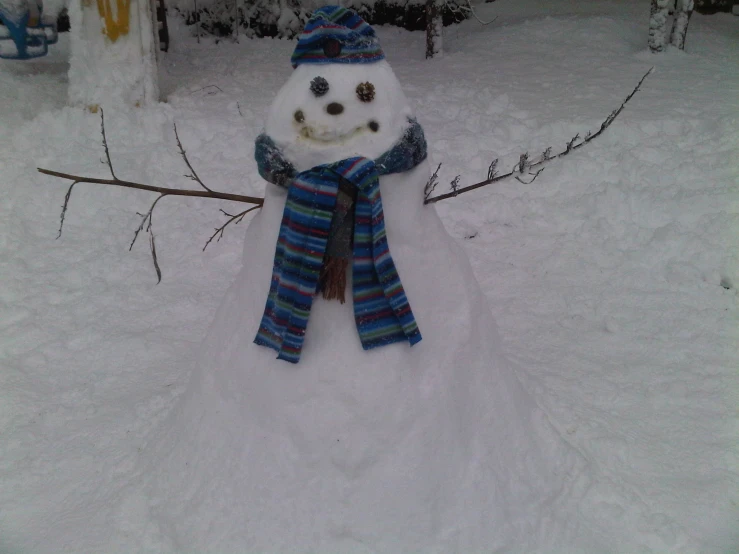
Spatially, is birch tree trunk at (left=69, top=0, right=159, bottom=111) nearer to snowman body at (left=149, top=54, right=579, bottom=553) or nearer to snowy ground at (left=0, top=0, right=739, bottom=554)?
snowy ground at (left=0, top=0, right=739, bottom=554)

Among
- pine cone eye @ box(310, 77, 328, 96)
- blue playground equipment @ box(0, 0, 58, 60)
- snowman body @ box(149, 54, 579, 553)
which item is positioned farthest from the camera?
blue playground equipment @ box(0, 0, 58, 60)

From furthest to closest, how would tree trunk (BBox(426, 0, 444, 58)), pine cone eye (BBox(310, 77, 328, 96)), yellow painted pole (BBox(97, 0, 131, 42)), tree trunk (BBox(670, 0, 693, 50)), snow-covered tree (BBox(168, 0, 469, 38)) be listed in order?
1. snow-covered tree (BBox(168, 0, 469, 38))
2. tree trunk (BBox(426, 0, 444, 58))
3. tree trunk (BBox(670, 0, 693, 50))
4. yellow painted pole (BBox(97, 0, 131, 42))
5. pine cone eye (BBox(310, 77, 328, 96))

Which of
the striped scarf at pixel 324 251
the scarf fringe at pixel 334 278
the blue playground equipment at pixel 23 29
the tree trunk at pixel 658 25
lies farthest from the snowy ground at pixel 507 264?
the scarf fringe at pixel 334 278

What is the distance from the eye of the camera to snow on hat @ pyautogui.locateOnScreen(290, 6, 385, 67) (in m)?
2.10

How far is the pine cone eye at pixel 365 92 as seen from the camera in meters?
2.10

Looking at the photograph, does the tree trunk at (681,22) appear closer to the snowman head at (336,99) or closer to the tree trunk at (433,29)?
the tree trunk at (433,29)

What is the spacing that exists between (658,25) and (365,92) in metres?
5.55

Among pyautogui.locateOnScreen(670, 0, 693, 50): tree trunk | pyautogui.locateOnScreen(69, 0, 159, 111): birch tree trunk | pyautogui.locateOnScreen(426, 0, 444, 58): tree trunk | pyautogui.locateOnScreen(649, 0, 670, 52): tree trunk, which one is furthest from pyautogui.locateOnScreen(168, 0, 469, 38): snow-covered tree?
pyautogui.locateOnScreen(69, 0, 159, 111): birch tree trunk

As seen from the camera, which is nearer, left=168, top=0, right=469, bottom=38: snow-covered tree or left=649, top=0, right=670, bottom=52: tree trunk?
left=649, top=0, right=670, bottom=52: tree trunk

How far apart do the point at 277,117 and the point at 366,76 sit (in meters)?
0.34

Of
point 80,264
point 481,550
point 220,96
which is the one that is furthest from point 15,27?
point 481,550

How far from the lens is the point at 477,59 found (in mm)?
6938

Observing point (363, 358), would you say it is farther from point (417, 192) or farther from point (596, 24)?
point (596, 24)

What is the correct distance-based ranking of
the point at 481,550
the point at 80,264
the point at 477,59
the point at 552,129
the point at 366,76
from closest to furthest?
the point at 366,76
the point at 481,550
the point at 80,264
the point at 552,129
the point at 477,59
